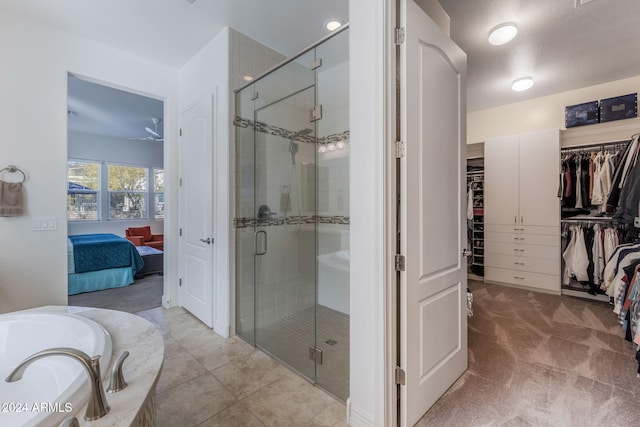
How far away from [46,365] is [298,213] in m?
1.75

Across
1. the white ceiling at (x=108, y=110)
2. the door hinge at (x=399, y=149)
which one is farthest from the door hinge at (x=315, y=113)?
the white ceiling at (x=108, y=110)

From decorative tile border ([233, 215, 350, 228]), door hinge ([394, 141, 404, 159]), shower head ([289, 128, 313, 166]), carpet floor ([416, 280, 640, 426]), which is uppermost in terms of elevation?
shower head ([289, 128, 313, 166])

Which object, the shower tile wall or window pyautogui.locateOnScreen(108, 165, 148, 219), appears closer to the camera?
the shower tile wall

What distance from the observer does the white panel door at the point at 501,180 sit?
4266mm

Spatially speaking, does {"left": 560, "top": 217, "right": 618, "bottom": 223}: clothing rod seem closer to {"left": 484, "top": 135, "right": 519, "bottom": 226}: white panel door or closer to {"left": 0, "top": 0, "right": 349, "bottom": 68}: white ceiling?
{"left": 484, "top": 135, "right": 519, "bottom": 226}: white panel door

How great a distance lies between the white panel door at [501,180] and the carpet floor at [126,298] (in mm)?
4979

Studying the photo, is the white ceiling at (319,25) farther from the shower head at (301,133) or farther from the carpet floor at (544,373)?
the carpet floor at (544,373)

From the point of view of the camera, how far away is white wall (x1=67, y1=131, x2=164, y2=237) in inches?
248

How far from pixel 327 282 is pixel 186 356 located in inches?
53.1

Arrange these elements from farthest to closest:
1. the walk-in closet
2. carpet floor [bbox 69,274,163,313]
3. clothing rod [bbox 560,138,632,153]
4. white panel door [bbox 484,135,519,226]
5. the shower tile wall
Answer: white panel door [bbox 484,135,519,226] < clothing rod [bbox 560,138,632,153] < carpet floor [bbox 69,274,163,313] < the walk-in closet < the shower tile wall

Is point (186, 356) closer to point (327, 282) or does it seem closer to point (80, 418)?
point (327, 282)

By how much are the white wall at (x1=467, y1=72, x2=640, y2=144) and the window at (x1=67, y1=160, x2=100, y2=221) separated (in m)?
8.01

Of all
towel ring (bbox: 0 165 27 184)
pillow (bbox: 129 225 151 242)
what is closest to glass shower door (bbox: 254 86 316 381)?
towel ring (bbox: 0 165 27 184)

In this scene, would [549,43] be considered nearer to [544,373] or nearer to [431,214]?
[431,214]
